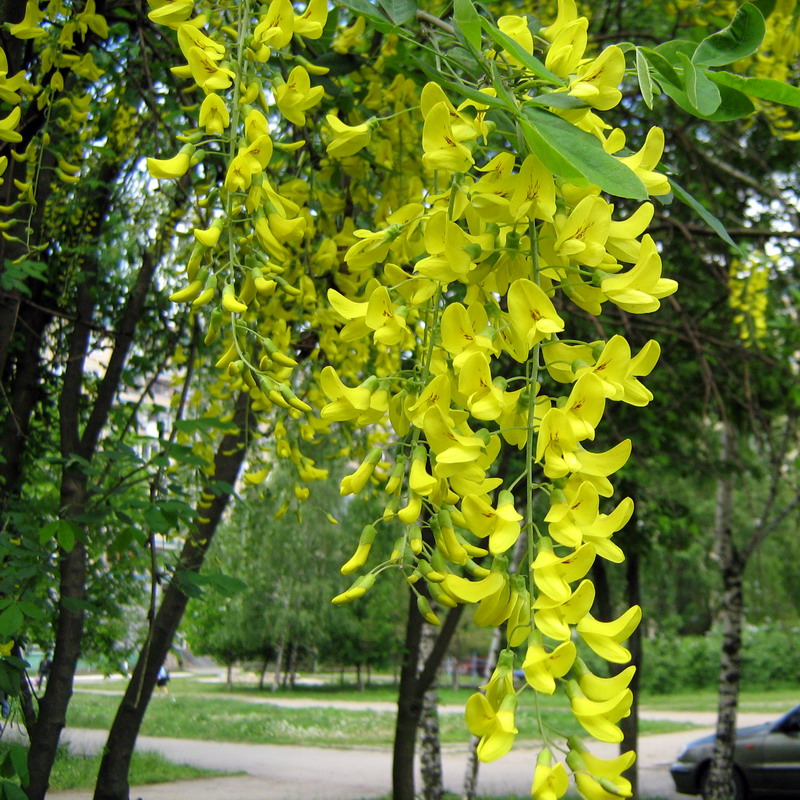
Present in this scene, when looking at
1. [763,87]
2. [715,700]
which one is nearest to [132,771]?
[763,87]

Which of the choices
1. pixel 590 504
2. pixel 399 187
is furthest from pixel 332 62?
pixel 590 504

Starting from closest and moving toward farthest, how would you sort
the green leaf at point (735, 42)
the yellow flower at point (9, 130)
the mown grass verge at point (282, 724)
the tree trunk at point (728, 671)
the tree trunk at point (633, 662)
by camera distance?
1. the green leaf at point (735, 42)
2. the yellow flower at point (9, 130)
3. the tree trunk at point (633, 662)
4. the tree trunk at point (728, 671)
5. the mown grass verge at point (282, 724)

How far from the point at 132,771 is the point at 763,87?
23.9 feet

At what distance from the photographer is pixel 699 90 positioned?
36.8 inches

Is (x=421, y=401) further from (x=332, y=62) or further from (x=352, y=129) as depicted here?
(x=332, y=62)

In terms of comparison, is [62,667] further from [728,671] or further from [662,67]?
[728,671]

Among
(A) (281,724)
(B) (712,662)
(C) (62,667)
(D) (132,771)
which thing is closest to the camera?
(C) (62,667)

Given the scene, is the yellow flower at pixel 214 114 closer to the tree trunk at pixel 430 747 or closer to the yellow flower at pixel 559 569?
the yellow flower at pixel 559 569

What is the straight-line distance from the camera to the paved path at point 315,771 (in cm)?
764

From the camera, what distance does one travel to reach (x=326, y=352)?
1992mm

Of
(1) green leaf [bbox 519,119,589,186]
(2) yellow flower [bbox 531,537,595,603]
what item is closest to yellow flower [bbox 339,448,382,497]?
(2) yellow flower [bbox 531,537,595,603]

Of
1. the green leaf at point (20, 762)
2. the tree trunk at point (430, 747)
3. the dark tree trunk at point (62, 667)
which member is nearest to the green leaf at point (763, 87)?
the green leaf at point (20, 762)

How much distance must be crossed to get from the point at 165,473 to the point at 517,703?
5.90 feet

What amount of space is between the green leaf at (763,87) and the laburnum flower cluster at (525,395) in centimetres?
16
